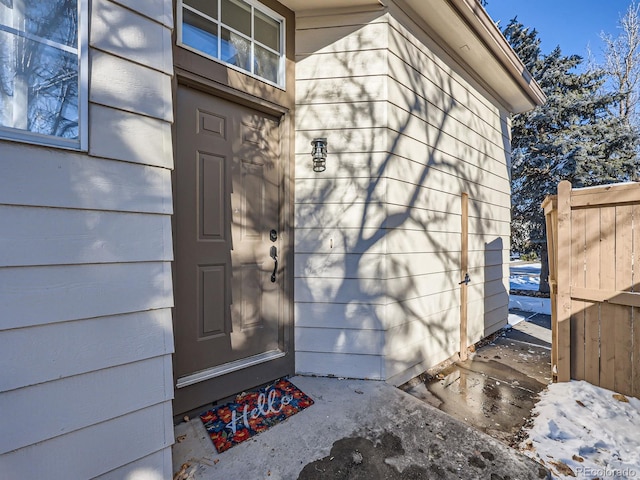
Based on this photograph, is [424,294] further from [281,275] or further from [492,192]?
[492,192]

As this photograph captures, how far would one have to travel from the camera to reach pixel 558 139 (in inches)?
259

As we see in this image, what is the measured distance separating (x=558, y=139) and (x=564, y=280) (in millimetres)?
5776

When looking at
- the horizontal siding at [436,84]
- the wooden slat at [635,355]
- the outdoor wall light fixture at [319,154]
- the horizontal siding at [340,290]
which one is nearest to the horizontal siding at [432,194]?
the horizontal siding at [436,84]

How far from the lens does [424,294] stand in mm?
2887

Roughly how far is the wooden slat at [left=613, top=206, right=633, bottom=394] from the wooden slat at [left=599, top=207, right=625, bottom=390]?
0.02 metres

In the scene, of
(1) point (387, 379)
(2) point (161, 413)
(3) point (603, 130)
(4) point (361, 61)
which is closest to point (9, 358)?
(2) point (161, 413)

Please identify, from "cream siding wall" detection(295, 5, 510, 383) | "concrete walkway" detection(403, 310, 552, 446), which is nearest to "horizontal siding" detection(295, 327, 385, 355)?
"cream siding wall" detection(295, 5, 510, 383)

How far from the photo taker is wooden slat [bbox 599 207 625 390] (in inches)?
90.8

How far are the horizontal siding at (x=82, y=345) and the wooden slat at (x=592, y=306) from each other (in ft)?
10.2

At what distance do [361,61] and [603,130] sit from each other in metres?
7.11

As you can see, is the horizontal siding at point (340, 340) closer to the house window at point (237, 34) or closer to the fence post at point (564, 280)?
the fence post at point (564, 280)

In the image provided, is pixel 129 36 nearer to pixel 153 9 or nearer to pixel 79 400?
pixel 153 9

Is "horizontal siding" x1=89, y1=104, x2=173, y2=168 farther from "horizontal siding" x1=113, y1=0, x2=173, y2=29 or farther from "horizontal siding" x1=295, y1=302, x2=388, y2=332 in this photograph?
"horizontal siding" x1=295, y1=302, x2=388, y2=332

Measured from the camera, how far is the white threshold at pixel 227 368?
6.34 feet
